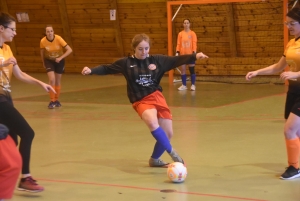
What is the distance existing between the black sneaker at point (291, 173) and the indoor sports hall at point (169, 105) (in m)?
0.08

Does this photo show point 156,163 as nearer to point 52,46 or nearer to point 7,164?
point 7,164

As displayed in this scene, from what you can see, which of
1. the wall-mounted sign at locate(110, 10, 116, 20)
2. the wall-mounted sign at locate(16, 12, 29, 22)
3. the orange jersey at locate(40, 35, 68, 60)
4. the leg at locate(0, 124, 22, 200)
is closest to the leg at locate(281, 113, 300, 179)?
the leg at locate(0, 124, 22, 200)

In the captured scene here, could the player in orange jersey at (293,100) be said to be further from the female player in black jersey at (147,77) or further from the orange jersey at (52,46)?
the orange jersey at (52,46)

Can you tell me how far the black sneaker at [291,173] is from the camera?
5645 mm

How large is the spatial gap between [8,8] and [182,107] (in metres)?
11.7

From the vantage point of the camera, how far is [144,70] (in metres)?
6.14

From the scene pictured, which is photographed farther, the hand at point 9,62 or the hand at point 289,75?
the hand at point 289,75

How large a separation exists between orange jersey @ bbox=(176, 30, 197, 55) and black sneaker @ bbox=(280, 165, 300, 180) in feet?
29.0

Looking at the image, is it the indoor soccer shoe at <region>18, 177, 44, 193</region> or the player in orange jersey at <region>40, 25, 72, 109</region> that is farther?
the player in orange jersey at <region>40, 25, 72, 109</region>

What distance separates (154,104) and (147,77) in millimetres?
299

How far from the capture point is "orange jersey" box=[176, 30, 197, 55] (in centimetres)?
1436

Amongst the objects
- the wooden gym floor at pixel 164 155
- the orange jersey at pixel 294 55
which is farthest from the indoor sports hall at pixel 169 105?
the orange jersey at pixel 294 55

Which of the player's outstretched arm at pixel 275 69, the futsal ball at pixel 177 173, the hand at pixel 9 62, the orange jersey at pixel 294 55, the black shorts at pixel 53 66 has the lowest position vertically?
the futsal ball at pixel 177 173

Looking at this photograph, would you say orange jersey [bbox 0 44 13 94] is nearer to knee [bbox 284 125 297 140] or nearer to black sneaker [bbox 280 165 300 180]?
knee [bbox 284 125 297 140]
